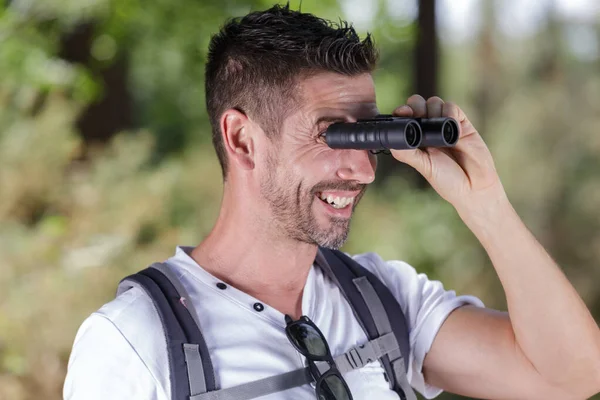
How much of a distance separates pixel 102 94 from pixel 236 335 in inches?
173

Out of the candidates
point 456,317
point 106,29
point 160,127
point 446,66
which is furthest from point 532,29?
point 456,317

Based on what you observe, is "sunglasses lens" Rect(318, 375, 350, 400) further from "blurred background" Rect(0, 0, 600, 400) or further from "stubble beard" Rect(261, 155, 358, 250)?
"blurred background" Rect(0, 0, 600, 400)

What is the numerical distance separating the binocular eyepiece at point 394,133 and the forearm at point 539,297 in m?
0.32

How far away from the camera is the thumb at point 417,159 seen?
1.99 metres

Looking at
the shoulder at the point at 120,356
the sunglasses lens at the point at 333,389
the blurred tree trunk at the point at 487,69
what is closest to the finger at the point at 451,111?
the sunglasses lens at the point at 333,389

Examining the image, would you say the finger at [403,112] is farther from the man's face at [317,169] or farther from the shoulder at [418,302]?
the shoulder at [418,302]

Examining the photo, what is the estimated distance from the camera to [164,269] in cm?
194

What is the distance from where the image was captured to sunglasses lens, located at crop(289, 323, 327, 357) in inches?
75.5

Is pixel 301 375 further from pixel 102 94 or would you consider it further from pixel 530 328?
pixel 102 94

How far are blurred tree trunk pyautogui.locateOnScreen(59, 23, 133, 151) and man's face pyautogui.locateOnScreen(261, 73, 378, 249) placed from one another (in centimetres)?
422

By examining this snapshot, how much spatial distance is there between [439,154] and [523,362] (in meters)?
0.59

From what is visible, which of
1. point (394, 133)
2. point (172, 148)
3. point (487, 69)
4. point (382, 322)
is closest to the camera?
point (394, 133)

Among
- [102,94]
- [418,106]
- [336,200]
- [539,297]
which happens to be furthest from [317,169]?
[102,94]

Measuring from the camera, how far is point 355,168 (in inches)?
77.5
